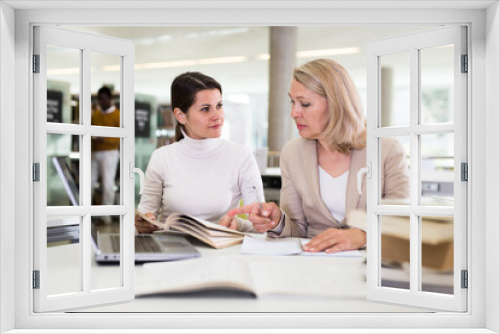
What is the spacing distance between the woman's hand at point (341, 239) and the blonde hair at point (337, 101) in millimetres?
608

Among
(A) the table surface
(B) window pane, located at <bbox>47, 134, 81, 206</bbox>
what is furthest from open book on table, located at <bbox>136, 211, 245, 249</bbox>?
(B) window pane, located at <bbox>47, 134, 81, 206</bbox>

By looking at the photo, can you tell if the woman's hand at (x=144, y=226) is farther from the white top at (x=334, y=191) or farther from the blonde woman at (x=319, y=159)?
the white top at (x=334, y=191)

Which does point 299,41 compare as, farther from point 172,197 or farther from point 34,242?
point 34,242

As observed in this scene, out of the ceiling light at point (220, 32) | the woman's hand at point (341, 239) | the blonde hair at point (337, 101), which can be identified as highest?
the ceiling light at point (220, 32)

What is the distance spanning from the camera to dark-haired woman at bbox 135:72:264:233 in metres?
3.40

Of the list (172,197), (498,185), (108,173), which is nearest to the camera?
(498,185)

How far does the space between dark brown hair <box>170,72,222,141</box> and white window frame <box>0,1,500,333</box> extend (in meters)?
1.05

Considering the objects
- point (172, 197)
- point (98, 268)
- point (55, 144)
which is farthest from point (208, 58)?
point (55, 144)

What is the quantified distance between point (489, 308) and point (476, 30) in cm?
134

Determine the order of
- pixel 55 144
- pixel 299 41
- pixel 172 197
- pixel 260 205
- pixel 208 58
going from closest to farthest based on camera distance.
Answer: pixel 260 205, pixel 172 197, pixel 208 58, pixel 299 41, pixel 55 144

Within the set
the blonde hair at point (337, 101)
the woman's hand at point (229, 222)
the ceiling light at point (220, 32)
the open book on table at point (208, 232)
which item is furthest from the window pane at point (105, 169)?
the open book on table at point (208, 232)

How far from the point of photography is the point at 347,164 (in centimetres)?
Answer: 325

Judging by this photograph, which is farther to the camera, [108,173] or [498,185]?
[108,173]

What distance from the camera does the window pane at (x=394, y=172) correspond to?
2.83 meters
